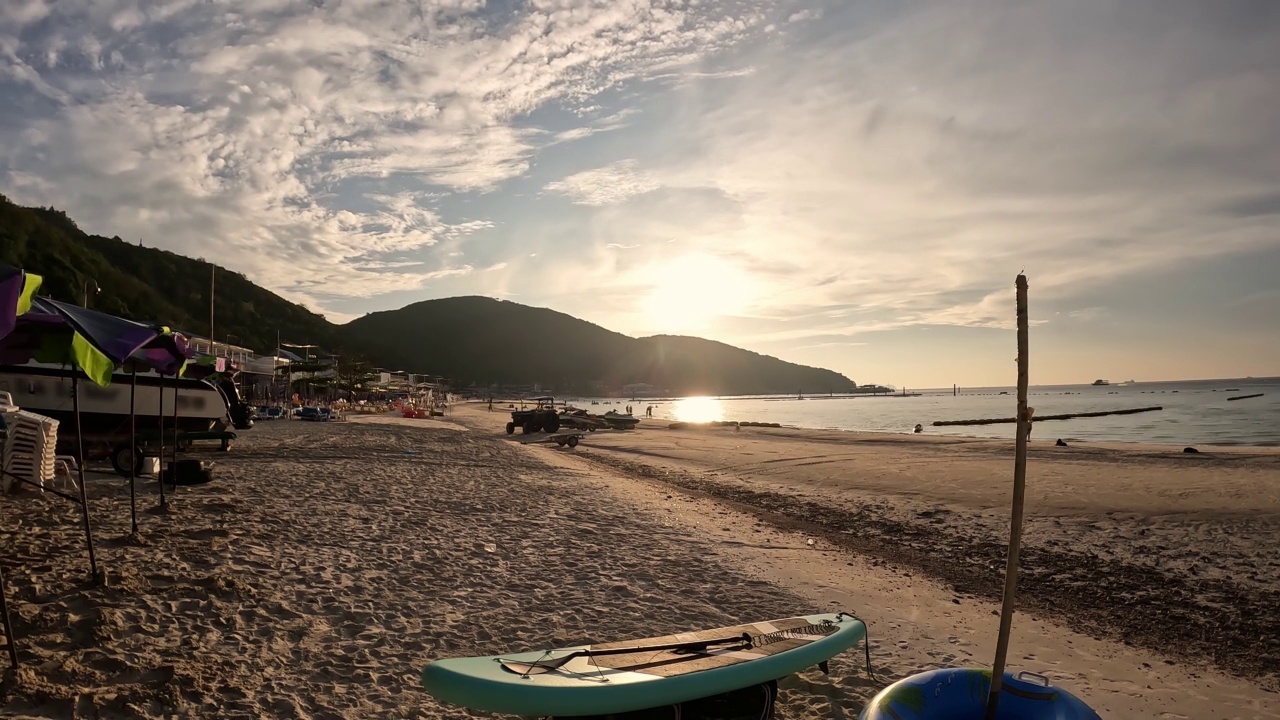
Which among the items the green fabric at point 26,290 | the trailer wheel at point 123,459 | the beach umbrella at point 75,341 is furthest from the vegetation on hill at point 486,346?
the green fabric at point 26,290

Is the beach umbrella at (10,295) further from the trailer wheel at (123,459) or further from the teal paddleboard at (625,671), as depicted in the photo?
the trailer wheel at (123,459)

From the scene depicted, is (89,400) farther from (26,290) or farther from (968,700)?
(968,700)

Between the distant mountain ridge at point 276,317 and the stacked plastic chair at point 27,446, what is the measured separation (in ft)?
7.91

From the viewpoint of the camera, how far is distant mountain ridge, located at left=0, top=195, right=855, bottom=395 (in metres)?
58.9

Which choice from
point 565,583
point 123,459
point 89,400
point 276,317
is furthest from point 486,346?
point 565,583

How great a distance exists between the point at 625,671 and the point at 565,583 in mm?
3841

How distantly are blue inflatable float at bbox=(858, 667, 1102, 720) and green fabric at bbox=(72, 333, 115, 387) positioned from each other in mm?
6611

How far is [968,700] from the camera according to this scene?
3693 mm

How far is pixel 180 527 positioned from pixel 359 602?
12.1 feet

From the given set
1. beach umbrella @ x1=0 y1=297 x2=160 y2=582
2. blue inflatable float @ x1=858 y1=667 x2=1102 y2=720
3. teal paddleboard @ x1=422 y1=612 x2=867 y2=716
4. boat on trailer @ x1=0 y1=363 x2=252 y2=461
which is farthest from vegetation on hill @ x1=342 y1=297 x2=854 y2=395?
blue inflatable float @ x1=858 y1=667 x2=1102 y2=720

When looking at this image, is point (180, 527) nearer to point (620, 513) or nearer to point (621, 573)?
point (621, 573)

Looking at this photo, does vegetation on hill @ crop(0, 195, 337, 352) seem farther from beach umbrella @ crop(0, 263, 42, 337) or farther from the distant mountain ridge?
beach umbrella @ crop(0, 263, 42, 337)

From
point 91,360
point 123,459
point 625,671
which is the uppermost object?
point 91,360

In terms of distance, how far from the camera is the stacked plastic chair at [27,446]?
31.6 feet
